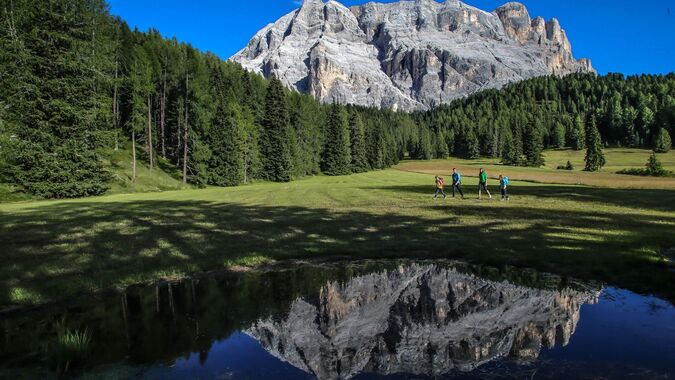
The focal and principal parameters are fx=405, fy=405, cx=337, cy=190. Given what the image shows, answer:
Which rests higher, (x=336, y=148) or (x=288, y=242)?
(x=336, y=148)

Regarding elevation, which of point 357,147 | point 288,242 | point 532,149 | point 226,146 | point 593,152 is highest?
point 357,147

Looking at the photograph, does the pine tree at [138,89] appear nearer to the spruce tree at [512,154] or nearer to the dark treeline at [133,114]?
the dark treeline at [133,114]

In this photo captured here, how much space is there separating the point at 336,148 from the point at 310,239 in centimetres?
7566

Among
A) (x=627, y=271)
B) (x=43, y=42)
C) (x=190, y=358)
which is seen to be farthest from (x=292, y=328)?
(x=43, y=42)

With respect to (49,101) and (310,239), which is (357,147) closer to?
(49,101)

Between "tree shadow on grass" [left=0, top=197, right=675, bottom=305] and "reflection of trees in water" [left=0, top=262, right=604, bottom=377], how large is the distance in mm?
1846

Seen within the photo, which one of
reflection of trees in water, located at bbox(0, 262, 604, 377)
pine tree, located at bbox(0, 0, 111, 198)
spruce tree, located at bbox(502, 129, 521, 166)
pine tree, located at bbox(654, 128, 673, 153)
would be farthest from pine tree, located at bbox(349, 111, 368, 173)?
pine tree, located at bbox(654, 128, 673, 153)

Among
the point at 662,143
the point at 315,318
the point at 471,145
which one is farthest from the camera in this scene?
the point at 471,145

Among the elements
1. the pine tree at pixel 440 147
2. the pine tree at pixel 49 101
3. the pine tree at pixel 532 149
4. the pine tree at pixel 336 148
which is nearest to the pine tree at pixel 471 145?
the pine tree at pixel 440 147

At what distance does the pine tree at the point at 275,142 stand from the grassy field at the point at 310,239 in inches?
1743

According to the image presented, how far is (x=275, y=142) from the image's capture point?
7375 centimetres

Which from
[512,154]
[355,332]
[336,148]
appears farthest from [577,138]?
[355,332]

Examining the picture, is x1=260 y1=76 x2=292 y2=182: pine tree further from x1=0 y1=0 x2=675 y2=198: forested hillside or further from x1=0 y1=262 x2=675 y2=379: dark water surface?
x1=0 y1=262 x2=675 y2=379: dark water surface

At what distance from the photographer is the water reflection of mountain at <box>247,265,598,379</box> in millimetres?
7176
